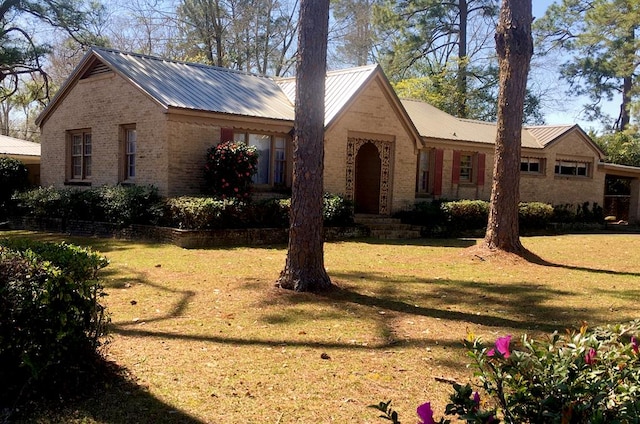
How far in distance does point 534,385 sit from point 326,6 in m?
6.87

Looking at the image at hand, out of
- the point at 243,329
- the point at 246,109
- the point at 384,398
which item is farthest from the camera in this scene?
the point at 246,109

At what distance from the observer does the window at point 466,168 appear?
2441cm

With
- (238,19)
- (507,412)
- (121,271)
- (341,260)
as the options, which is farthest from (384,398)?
(238,19)

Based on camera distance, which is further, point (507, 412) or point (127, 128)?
point (127, 128)

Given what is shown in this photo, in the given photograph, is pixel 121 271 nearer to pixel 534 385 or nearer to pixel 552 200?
pixel 534 385

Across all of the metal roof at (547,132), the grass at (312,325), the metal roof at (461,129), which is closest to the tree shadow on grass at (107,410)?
the grass at (312,325)

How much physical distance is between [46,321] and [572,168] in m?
28.4

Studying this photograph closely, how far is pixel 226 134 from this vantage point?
17.5 m

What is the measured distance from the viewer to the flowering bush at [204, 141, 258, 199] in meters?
16.2

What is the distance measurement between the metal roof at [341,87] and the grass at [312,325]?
7386 mm

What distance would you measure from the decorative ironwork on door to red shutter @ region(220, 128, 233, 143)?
428 cm

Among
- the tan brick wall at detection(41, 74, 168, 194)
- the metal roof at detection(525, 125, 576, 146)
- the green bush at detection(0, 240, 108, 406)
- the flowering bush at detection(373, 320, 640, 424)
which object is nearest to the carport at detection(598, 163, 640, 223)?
the metal roof at detection(525, 125, 576, 146)

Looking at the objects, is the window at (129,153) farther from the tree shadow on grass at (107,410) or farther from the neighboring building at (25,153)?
the tree shadow on grass at (107,410)

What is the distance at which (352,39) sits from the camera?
40.9 meters
